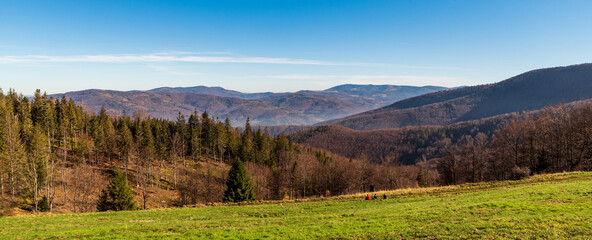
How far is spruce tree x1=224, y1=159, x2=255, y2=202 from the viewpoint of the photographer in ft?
171

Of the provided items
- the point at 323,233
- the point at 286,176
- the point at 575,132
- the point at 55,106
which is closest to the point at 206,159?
the point at 286,176

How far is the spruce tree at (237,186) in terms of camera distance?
52.2m

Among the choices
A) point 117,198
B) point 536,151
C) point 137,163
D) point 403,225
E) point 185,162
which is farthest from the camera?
point 185,162

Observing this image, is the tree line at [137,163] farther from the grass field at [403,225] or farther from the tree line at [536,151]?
the grass field at [403,225]

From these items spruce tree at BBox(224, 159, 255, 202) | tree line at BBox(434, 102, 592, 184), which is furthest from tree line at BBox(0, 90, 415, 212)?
tree line at BBox(434, 102, 592, 184)

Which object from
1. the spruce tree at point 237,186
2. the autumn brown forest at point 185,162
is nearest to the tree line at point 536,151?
the autumn brown forest at point 185,162

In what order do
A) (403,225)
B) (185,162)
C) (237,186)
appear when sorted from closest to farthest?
1. (403,225)
2. (237,186)
3. (185,162)

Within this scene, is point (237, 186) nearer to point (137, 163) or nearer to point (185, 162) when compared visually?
point (137, 163)

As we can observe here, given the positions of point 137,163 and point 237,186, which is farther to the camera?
point 137,163

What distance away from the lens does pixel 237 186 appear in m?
52.9

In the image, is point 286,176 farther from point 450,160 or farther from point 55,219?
point 55,219

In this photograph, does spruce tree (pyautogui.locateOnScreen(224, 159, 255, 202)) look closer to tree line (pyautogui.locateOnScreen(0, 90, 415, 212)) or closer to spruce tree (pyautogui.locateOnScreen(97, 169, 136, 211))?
tree line (pyautogui.locateOnScreen(0, 90, 415, 212))

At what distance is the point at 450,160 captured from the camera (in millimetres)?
67562

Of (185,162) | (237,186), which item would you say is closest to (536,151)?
(237,186)
